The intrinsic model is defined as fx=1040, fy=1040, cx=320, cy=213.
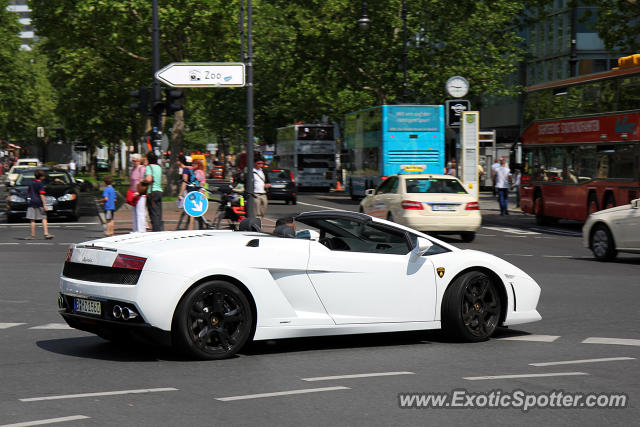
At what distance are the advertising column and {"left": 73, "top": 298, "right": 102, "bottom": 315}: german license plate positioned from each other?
64.6 ft

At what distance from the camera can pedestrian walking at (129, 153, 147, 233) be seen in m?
19.9

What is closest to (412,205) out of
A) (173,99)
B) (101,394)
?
(173,99)

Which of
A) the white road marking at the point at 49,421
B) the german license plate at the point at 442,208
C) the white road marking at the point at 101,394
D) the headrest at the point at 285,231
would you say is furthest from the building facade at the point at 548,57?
the white road marking at the point at 49,421

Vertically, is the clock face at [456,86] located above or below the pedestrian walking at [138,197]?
above

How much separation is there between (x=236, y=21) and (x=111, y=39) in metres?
5.25

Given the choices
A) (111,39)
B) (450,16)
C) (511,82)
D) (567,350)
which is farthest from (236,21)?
(567,350)

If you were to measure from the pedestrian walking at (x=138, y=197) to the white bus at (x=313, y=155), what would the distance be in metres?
38.0

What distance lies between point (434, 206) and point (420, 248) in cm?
1322

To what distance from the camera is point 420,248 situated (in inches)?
345

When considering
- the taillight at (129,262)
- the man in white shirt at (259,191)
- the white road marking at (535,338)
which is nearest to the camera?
the taillight at (129,262)

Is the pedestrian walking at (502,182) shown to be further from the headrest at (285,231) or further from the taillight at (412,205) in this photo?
the headrest at (285,231)

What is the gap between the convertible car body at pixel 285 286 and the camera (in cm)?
776

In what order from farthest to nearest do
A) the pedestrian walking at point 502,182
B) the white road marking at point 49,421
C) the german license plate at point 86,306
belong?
1. the pedestrian walking at point 502,182
2. the german license plate at point 86,306
3. the white road marking at point 49,421

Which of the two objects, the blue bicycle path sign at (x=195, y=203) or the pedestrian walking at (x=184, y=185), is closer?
the blue bicycle path sign at (x=195, y=203)
